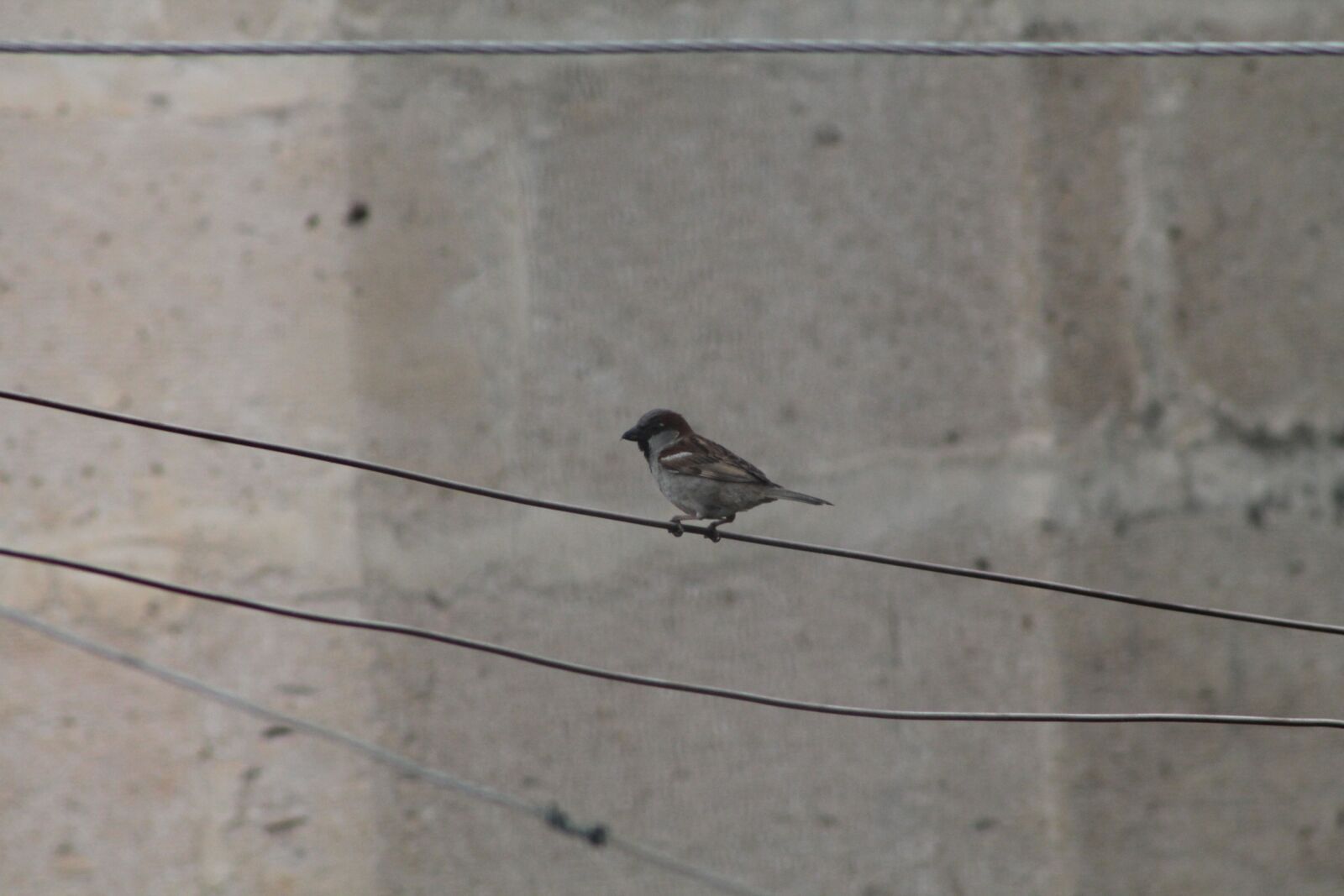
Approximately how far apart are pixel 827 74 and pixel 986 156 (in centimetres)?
66

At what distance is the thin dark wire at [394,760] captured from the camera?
5.23 metres

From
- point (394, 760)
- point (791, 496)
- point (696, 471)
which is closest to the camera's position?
point (791, 496)

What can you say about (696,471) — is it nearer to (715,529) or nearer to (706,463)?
(706,463)

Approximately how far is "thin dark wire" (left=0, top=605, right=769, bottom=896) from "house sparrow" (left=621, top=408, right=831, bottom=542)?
1.12 metres

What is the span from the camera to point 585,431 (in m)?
5.73

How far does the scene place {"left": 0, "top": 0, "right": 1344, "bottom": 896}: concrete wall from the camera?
5656mm

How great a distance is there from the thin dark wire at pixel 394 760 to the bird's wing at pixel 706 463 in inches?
48.4

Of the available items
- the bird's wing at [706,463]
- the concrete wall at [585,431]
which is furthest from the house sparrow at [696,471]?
the concrete wall at [585,431]

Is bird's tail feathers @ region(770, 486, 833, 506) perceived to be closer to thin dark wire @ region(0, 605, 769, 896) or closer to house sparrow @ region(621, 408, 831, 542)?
house sparrow @ region(621, 408, 831, 542)

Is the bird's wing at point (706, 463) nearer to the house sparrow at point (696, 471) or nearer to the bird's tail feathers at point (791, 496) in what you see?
the house sparrow at point (696, 471)

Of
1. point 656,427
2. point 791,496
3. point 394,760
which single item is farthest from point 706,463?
point 394,760

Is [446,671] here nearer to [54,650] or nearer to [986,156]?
[54,650]

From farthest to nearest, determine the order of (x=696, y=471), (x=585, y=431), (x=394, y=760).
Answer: (x=585, y=431), (x=696, y=471), (x=394, y=760)

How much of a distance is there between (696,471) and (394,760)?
4.54 ft
